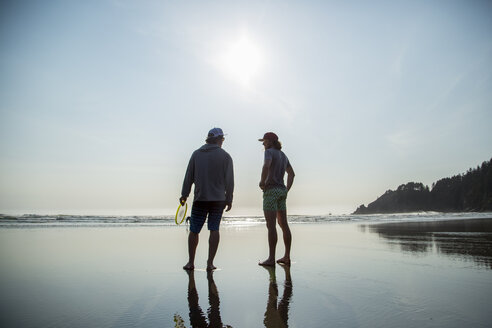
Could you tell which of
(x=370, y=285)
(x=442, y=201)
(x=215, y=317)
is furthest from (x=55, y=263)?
(x=442, y=201)

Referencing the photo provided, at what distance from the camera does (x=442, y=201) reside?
380ft

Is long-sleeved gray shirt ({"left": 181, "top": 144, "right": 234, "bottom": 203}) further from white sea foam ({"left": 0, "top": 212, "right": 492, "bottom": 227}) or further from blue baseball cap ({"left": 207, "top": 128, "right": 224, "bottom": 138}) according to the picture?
white sea foam ({"left": 0, "top": 212, "right": 492, "bottom": 227})

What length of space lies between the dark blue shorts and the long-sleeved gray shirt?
119 mm

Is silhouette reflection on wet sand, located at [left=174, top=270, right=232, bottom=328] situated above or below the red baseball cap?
below

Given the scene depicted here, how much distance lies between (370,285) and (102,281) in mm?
3016

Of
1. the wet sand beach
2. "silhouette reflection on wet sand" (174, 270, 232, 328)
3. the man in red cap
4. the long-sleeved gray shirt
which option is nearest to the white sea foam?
the wet sand beach

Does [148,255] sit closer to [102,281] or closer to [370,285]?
[102,281]

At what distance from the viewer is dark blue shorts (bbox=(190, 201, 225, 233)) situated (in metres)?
4.66

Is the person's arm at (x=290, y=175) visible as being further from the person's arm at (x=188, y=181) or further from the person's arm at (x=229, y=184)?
the person's arm at (x=188, y=181)

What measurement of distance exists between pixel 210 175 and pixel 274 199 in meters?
1.19

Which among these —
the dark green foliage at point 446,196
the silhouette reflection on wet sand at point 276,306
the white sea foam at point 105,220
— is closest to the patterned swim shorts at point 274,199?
the silhouette reflection on wet sand at point 276,306

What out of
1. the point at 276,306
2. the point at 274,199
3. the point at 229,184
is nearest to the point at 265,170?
the point at 274,199

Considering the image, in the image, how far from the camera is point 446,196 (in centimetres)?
11519

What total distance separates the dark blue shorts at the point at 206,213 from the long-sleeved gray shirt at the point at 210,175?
0.39 feet
